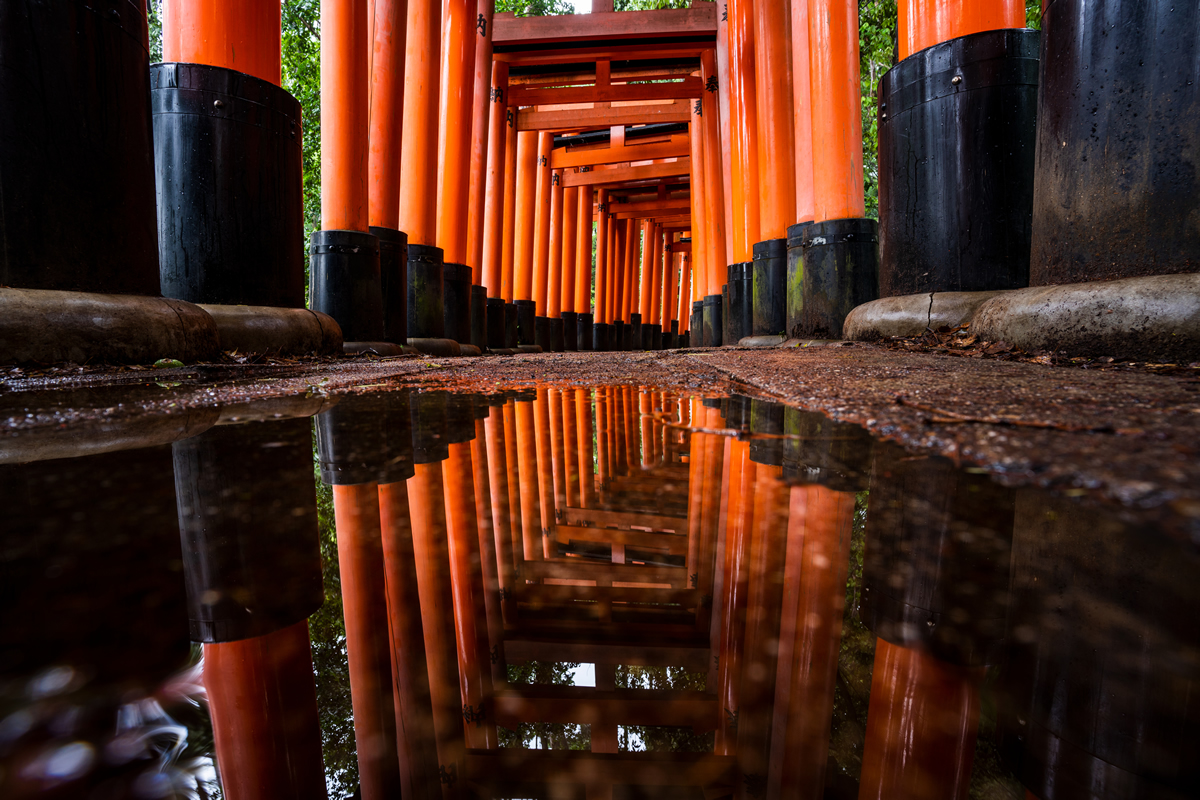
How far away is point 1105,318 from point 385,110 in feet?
18.9

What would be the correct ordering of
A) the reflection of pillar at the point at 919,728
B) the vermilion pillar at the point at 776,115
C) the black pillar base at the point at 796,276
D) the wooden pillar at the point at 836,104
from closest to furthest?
1. the reflection of pillar at the point at 919,728
2. the wooden pillar at the point at 836,104
3. the black pillar base at the point at 796,276
4. the vermilion pillar at the point at 776,115

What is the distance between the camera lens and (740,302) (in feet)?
30.6

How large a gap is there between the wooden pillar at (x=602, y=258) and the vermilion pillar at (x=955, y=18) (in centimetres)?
1849

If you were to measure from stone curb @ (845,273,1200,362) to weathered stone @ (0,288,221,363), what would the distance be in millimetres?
3407

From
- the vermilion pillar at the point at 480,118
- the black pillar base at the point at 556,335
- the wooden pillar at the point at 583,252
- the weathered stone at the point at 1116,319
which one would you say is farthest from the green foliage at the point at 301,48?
the wooden pillar at the point at 583,252

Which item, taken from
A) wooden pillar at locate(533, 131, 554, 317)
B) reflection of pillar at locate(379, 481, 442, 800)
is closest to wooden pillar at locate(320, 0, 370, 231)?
reflection of pillar at locate(379, 481, 442, 800)

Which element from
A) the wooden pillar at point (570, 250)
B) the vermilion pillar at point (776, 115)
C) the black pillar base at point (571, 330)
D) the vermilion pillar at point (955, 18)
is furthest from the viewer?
the wooden pillar at point (570, 250)

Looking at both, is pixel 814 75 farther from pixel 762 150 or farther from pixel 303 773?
pixel 303 773

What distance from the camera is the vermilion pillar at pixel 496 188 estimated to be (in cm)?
1140

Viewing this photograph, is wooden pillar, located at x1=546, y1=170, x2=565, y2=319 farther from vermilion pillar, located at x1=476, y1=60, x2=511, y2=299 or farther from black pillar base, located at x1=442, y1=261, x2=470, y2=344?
black pillar base, located at x1=442, y1=261, x2=470, y2=344

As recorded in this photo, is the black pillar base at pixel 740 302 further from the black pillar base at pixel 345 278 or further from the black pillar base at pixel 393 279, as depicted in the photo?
the black pillar base at pixel 345 278

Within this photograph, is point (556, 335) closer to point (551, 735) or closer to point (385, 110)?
point (385, 110)

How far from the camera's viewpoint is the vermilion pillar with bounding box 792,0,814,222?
5.15 metres

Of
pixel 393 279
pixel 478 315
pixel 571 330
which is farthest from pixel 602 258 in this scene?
pixel 393 279
